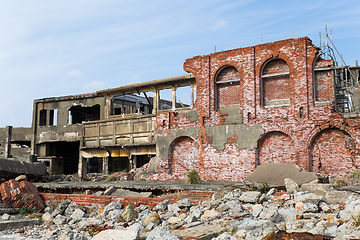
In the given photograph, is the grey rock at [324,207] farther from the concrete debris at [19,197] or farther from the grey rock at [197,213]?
the concrete debris at [19,197]

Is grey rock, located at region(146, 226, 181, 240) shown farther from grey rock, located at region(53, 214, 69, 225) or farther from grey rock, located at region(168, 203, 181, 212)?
grey rock, located at region(53, 214, 69, 225)

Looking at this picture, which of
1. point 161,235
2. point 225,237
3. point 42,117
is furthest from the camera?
point 42,117

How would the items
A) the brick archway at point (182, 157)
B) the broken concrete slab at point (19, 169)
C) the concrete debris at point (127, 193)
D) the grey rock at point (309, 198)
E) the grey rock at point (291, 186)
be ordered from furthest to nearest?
the brick archway at point (182, 157) < the broken concrete slab at point (19, 169) < the concrete debris at point (127, 193) < the grey rock at point (291, 186) < the grey rock at point (309, 198)

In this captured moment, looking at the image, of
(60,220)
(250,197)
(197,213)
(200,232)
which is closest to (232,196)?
(250,197)

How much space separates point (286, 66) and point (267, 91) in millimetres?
1474

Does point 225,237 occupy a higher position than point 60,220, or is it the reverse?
point 225,237

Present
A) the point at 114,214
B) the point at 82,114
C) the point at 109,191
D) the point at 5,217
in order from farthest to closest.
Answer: the point at 82,114 → the point at 109,191 → the point at 5,217 → the point at 114,214

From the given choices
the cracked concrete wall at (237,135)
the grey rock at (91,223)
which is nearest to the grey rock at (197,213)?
the grey rock at (91,223)

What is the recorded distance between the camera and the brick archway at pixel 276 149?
15625mm

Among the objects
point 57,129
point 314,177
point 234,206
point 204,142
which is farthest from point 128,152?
point 234,206

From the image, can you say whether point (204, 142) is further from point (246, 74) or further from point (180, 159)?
point (246, 74)

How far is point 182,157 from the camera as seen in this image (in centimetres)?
1831

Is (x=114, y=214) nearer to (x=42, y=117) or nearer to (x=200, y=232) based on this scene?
(x=200, y=232)

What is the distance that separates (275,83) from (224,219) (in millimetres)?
10620
